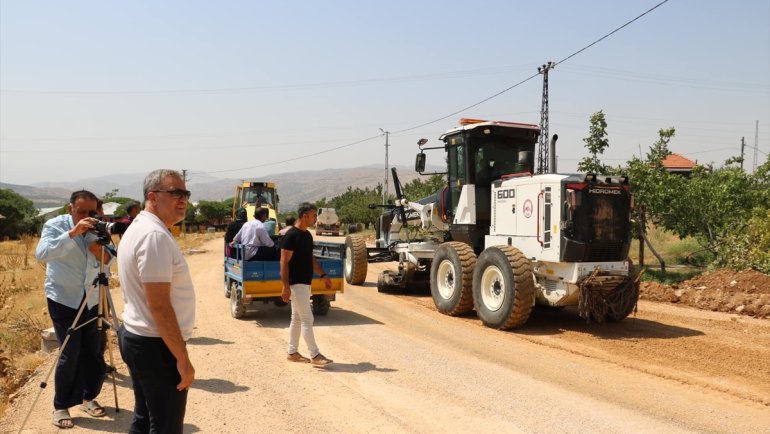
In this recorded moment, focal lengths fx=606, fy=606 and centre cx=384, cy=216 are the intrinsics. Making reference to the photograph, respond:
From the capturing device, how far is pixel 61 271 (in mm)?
5324

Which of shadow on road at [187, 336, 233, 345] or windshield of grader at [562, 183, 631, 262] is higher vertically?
windshield of grader at [562, 183, 631, 262]

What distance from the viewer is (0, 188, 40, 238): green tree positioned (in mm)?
39062

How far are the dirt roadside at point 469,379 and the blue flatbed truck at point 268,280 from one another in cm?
34

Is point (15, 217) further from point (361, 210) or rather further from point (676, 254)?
point (676, 254)

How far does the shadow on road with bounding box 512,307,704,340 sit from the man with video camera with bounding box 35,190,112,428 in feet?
21.0

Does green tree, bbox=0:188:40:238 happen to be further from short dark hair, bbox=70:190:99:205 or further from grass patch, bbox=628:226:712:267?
short dark hair, bbox=70:190:99:205

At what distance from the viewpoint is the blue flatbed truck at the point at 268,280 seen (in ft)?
32.7

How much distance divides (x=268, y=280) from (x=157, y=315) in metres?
6.86

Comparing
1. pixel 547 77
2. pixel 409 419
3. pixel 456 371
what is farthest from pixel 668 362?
pixel 547 77

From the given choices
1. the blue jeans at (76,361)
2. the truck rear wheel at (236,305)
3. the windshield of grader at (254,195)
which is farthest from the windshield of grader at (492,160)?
the windshield of grader at (254,195)

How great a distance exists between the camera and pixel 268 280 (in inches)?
395

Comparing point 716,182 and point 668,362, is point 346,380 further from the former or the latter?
point 716,182

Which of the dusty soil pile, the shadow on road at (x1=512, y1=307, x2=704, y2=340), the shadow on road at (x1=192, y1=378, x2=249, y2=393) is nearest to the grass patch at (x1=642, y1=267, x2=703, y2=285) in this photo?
the dusty soil pile

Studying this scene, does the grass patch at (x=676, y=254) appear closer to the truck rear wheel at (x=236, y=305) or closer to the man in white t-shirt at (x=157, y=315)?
the truck rear wheel at (x=236, y=305)
